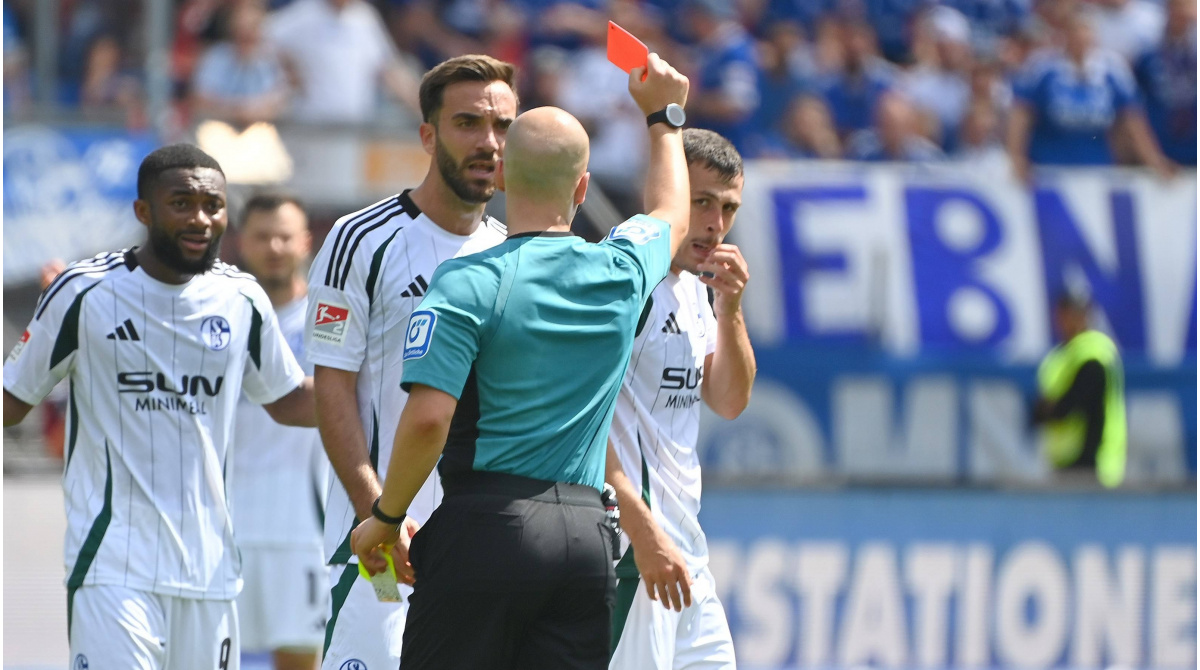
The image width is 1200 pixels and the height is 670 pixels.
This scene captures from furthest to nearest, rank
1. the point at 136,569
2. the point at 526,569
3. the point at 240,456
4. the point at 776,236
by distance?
the point at 776,236 → the point at 240,456 → the point at 136,569 → the point at 526,569

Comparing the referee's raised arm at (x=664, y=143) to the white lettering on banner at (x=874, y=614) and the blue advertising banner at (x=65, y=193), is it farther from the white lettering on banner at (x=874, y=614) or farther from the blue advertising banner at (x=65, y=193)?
the blue advertising banner at (x=65, y=193)

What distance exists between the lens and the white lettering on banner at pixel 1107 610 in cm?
953

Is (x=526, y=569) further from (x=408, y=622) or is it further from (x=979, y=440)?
(x=979, y=440)

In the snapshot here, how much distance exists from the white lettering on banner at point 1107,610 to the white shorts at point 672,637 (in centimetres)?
511

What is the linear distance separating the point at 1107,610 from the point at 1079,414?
4.40 feet

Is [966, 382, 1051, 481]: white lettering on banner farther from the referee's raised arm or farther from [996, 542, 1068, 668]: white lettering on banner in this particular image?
the referee's raised arm

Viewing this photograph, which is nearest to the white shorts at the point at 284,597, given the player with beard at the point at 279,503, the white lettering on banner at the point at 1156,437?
the player with beard at the point at 279,503

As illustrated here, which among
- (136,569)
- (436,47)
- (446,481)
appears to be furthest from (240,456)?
(436,47)

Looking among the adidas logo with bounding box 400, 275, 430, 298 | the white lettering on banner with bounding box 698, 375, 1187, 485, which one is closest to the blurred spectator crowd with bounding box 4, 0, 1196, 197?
the white lettering on banner with bounding box 698, 375, 1187, 485

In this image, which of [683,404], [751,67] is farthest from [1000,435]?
[683,404]

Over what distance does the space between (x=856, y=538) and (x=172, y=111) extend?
5.70 metres

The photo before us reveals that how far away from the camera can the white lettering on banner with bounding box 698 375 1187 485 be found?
10047 millimetres

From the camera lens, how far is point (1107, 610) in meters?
9.58

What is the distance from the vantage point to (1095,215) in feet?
35.2
